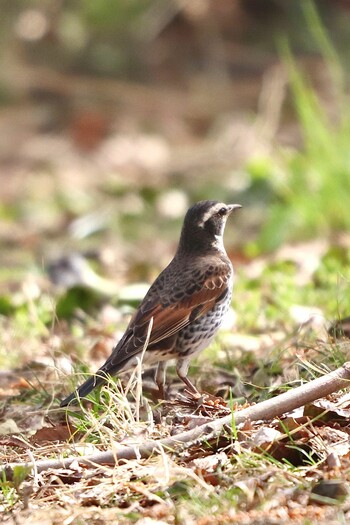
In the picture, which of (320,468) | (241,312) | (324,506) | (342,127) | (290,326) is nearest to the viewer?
(324,506)

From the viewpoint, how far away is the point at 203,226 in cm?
633

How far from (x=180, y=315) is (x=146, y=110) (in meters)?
9.38

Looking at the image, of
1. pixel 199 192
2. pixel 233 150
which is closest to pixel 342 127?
pixel 199 192

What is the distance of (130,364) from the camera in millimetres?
5559

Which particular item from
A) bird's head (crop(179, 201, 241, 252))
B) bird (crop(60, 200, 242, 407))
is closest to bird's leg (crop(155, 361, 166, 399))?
bird (crop(60, 200, 242, 407))

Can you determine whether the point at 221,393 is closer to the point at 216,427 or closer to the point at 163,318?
the point at 163,318

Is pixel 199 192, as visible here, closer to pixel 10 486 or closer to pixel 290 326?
pixel 290 326

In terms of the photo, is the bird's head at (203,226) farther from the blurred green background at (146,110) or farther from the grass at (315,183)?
the blurred green background at (146,110)

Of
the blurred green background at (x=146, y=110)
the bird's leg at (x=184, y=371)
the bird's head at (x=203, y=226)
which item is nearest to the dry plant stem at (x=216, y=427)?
the bird's leg at (x=184, y=371)

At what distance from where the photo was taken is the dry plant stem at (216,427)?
446 cm

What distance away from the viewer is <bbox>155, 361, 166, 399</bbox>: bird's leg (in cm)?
572

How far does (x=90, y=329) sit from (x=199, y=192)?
4631 millimetres

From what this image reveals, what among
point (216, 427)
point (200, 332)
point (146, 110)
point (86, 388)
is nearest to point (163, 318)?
point (200, 332)

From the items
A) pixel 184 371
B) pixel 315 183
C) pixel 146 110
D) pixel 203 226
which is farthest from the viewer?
pixel 146 110
